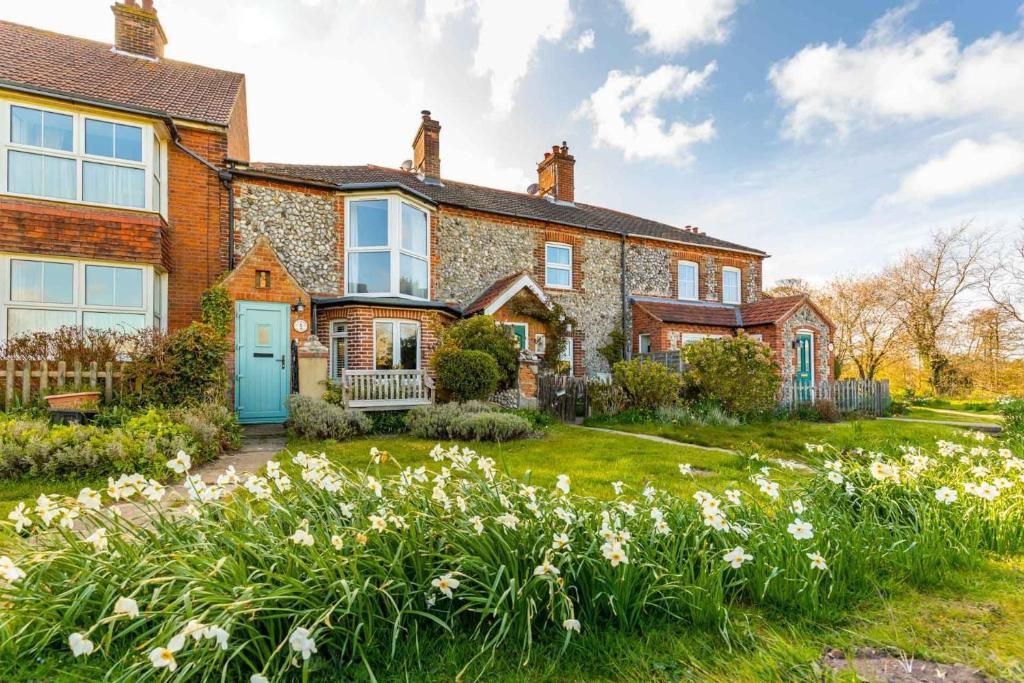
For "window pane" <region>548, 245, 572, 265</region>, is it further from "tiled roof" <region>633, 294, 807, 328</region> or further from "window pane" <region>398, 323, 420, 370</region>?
"window pane" <region>398, 323, 420, 370</region>

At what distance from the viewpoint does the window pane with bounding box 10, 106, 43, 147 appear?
957cm

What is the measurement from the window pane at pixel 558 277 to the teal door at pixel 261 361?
8.97 m

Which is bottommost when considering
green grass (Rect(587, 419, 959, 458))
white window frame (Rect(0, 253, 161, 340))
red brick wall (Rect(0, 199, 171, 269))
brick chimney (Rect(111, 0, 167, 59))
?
green grass (Rect(587, 419, 959, 458))

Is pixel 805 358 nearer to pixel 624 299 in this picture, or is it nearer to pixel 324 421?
pixel 624 299

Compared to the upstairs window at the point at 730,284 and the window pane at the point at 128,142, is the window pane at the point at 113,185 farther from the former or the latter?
the upstairs window at the point at 730,284

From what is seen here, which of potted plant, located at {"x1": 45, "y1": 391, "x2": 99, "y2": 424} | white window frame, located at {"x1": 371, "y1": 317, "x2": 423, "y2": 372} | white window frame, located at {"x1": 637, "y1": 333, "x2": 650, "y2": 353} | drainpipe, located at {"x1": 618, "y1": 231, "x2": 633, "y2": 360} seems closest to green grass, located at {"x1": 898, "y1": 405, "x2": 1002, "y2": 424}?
white window frame, located at {"x1": 637, "y1": 333, "x2": 650, "y2": 353}

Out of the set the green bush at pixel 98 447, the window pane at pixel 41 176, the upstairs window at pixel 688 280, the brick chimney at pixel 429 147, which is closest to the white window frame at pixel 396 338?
the green bush at pixel 98 447

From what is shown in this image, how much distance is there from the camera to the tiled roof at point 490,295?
13.9 meters

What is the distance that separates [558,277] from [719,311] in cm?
741

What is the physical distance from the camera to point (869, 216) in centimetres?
1822

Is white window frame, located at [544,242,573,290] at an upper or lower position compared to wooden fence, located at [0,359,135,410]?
upper

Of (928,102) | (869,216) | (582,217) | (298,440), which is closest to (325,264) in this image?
(298,440)

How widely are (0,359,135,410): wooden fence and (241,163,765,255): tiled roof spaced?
6.49 meters

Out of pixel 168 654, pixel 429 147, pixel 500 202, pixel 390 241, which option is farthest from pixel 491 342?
pixel 168 654
